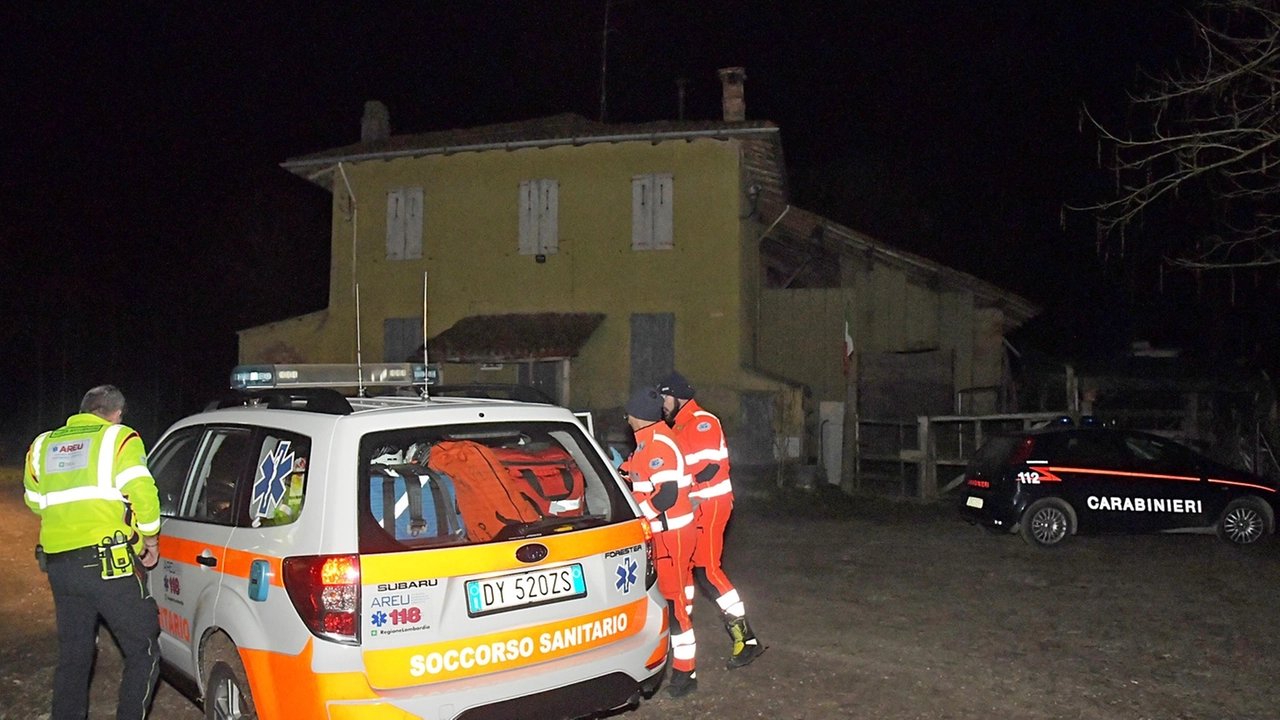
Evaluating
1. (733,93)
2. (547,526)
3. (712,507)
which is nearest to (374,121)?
(733,93)

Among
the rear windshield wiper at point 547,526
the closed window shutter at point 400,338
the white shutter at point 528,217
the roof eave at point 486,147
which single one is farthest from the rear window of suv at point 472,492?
the closed window shutter at point 400,338

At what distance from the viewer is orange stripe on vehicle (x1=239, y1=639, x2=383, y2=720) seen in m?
3.63

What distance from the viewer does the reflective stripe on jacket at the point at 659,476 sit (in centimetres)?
545

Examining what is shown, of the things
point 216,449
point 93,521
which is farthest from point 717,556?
point 93,521

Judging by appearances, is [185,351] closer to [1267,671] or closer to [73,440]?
[73,440]

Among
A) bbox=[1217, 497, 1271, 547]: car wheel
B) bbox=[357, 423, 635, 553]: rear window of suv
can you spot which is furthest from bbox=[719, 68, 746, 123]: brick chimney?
bbox=[357, 423, 635, 553]: rear window of suv

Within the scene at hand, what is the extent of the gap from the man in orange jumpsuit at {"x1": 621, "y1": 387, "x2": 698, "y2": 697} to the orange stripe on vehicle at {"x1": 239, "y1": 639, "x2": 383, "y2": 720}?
2080 millimetres

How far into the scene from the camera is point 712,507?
5.96 m

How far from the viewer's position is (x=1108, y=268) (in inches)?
1583

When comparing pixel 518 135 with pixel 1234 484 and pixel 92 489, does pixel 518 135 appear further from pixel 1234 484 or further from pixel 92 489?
pixel 92 489

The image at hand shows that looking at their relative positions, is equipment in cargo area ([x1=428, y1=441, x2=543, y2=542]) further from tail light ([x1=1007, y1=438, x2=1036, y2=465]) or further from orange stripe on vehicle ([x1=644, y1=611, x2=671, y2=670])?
tail light ([x1=1007, y1=438, x2=1036, y2=465])

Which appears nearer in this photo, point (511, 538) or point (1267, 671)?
point (511, 538)

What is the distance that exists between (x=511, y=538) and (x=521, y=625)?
0.35 metres

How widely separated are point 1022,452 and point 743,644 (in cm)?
589
